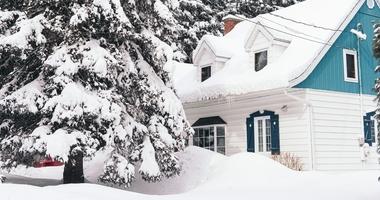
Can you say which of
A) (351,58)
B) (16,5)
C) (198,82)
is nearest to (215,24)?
(198,82)

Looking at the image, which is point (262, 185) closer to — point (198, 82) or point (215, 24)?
point (198, 82)

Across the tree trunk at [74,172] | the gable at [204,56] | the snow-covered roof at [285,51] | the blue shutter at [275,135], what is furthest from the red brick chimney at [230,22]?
the tree trunk at [74,172]

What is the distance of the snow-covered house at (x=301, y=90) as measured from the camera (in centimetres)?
1900

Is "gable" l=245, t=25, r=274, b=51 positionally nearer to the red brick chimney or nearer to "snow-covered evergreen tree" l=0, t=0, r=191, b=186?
the red brick chimney

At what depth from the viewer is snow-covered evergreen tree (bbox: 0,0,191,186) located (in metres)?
13.5

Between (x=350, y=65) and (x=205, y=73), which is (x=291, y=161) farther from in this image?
(x=205, y=73)

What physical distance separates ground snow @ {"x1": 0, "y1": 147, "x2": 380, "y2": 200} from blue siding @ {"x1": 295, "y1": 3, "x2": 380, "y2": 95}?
4.27 meters

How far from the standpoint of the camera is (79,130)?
13.7 metres

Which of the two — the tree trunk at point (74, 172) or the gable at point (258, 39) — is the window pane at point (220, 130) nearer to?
the gable at point (258, 39)

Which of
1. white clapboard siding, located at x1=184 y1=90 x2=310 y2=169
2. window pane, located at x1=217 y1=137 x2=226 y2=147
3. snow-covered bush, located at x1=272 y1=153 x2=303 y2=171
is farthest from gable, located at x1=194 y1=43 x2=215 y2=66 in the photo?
snow-covered bush, located at x1=272 y1=153 x2=303 y2=171

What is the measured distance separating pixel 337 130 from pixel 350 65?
305cm

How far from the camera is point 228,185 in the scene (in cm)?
1468

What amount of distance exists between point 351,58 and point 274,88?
398 cm

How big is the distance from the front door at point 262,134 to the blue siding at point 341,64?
2465 mm
